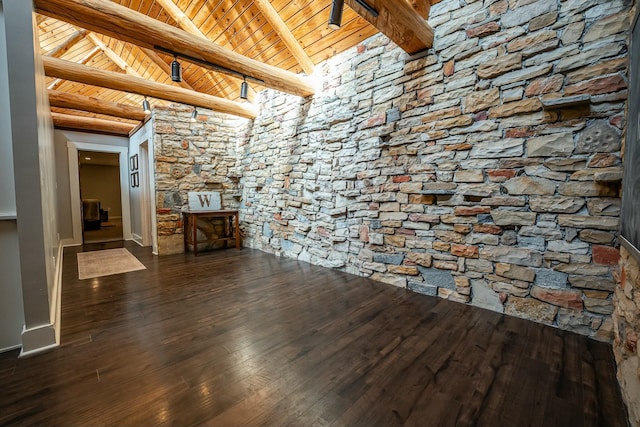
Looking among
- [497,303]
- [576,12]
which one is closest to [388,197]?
[497,303]

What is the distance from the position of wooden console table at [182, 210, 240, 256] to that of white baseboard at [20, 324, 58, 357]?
2490 millimetres

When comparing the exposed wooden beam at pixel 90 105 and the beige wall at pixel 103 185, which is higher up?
the exposed wooden beam at pixel 90 105

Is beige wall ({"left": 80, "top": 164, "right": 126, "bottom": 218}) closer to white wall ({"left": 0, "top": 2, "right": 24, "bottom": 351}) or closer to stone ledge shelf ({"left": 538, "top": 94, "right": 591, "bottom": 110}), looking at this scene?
white wall ({"left": 0, "top": 2, "right": 24, "bottom": 351})

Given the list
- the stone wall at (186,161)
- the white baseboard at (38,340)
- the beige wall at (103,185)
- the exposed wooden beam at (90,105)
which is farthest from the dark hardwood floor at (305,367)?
the beige wall at (103,185)

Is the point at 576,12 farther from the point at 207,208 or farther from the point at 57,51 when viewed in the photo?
the point at 57,51

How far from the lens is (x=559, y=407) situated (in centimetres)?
119

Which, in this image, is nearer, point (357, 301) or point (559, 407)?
point (559, 407)

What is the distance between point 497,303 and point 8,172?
3.48 metres

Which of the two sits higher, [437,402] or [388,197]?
[388,197]

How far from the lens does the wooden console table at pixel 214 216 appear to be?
4.13m

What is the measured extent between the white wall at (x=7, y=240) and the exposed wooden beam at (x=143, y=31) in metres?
0.67

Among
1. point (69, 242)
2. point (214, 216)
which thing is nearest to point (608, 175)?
point (214, 216)

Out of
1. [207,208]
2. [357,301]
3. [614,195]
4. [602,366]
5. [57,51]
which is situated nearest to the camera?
[602,366]

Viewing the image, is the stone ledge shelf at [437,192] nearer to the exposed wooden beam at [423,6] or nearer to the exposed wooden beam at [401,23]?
the exposed wooden beam at [401,23]
